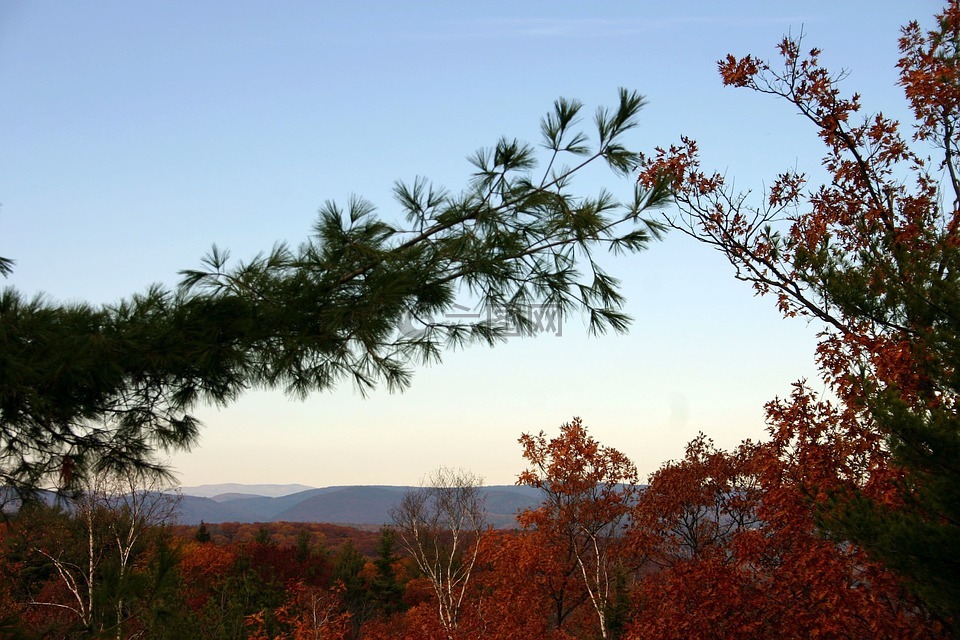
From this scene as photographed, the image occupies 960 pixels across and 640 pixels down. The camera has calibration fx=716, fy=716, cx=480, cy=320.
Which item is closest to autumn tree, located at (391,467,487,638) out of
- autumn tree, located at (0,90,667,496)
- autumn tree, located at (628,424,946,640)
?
autumn tree, located at (628,424,946,640)

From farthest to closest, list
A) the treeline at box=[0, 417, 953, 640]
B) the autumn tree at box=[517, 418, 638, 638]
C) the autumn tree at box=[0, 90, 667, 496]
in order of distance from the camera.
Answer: the autumn tree at box=[517, 418, 638, 638] < the treeline at box=[0, 417, 953, 640] < the autumn tree at box=[0, 90, 667, 496]

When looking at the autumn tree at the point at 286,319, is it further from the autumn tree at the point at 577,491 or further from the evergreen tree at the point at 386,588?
the evergreen tree at the point at 386,588

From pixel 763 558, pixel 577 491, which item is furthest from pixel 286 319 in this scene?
pixel 577 491

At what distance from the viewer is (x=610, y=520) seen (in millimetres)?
17312

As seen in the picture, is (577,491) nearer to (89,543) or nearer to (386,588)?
(89,543)

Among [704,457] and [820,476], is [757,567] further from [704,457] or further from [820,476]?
[704,457]

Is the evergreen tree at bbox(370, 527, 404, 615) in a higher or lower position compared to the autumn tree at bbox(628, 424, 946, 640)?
lower

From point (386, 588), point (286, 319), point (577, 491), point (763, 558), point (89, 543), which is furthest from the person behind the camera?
point (386, 588)

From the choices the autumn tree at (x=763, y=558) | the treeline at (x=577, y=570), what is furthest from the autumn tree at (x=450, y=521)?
the autumn tree at (x=763, y=558)

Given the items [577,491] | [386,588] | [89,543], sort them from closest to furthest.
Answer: [577,491], [89,543], [386,588]

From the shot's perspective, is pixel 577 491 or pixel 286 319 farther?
pixel 577 491

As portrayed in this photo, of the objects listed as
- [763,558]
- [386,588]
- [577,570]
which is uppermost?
[763,558]

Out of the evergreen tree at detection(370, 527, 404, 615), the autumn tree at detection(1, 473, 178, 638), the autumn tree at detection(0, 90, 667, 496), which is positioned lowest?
the evergreen tree at detection(370, 527, 404, 615)

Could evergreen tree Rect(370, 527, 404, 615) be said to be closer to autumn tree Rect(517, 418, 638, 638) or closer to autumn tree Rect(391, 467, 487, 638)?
autumn tree Rect(391, 467, 487, 638)
